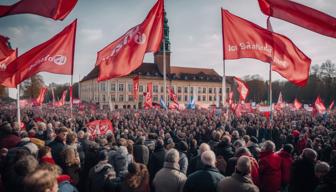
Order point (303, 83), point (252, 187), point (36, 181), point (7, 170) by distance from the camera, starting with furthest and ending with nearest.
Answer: point (303, 83)
point (7, 170)
point (252, 187)
point (36, 181)

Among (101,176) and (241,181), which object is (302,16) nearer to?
(241,181)

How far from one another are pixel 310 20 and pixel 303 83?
1.85 metres

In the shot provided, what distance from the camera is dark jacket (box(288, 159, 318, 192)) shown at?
5168 mm

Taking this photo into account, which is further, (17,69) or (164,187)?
(17,69)

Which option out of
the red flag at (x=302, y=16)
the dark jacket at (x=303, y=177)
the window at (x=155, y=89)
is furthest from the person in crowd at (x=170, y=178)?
the window at (x=155, y=89)

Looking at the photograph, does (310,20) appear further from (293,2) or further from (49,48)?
(49,48)

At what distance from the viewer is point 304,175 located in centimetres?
519

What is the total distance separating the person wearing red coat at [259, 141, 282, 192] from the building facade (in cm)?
6948

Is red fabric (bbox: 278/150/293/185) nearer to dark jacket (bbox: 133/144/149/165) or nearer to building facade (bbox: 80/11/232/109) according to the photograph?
dark jacket (bbox: 133/144/149/165)

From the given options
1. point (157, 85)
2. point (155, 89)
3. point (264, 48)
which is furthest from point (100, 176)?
point (157, 85)

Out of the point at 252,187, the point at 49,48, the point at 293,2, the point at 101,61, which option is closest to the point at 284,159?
the point at 252,187

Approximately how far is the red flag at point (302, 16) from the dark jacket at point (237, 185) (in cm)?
400

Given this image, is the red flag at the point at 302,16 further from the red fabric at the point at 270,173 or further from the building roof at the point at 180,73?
the building roof at the point at 180,73

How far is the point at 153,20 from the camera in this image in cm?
870
